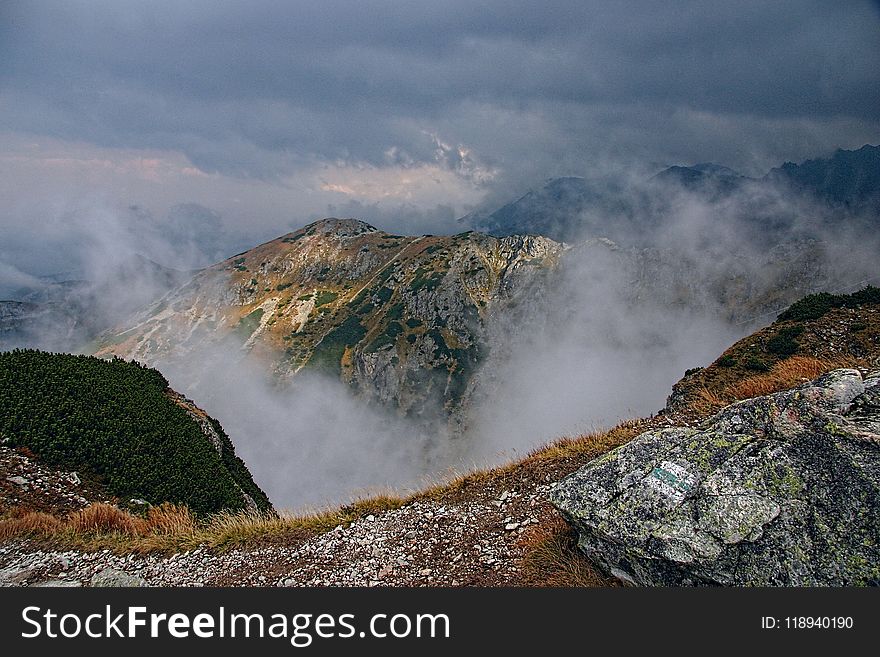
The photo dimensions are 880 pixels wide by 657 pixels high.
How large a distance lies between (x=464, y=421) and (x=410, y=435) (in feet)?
72.9

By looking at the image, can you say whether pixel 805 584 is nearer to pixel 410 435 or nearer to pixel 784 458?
pixel 784 458

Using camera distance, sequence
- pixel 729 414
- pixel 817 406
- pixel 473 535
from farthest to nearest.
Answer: pixel 473 535
pixel 729 414
pixel 817 406

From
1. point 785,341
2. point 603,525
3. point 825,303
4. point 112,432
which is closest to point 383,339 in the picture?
point 825,303

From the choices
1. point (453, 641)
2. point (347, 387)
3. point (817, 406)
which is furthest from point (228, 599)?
point (347, 387)

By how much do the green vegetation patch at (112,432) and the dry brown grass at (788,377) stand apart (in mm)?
17788

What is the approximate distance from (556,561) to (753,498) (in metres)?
3.06

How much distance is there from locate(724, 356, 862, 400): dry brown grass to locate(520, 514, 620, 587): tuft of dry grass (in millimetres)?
6072

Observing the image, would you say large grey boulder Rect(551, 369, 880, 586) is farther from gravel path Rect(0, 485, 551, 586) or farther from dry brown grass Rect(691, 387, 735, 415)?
dry brown grass Rect(691, 387, 735, 415)

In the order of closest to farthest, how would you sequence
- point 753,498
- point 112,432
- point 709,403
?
point 753,498
point 709,403
point 112,432

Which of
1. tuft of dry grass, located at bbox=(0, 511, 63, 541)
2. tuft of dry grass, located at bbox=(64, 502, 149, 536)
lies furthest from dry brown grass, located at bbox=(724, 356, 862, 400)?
tuft of dry grass, located at bbox=(0, 511, 63, 541)

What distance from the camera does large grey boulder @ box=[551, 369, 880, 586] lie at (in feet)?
19.0

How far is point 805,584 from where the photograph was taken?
5645mm

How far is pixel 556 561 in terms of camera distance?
7.40m

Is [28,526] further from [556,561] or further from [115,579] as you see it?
[556,561]
